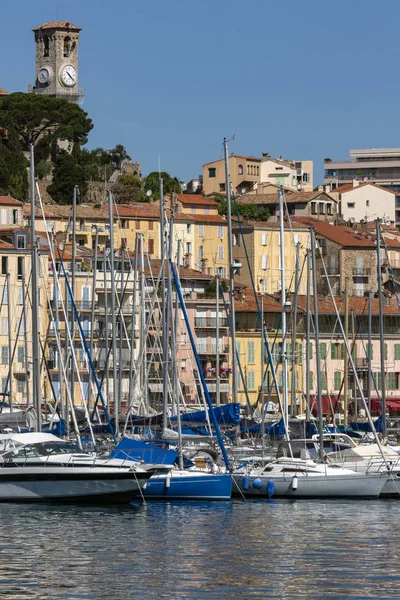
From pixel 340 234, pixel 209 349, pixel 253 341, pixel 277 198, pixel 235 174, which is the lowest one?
pixel 209 349

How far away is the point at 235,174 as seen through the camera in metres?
135

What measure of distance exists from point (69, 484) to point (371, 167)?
133 meters

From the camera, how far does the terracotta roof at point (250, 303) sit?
81438 mm

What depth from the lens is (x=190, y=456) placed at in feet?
143

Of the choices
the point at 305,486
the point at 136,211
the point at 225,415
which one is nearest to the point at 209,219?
the point at 136,211

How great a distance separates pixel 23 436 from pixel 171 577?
1284cm

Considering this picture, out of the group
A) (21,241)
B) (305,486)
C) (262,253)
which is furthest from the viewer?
(262,253)

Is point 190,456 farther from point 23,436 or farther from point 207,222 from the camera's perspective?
point 207,222

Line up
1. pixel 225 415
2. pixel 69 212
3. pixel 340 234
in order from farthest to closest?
1. pixel 340 234
2. pixel 69 212
3. pixel 225 415

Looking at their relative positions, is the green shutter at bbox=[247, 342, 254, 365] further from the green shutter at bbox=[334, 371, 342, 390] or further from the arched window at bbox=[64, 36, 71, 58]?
the arched window at bbox=[64, 36, 71, 58]

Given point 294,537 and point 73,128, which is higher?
point 73,128

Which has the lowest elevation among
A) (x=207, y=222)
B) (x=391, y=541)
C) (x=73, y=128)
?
(x=391, y=541)

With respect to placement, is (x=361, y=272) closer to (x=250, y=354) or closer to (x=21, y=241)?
(x=250, y=354)

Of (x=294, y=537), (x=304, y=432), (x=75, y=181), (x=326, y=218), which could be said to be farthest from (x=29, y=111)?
(x=294, y=537)
